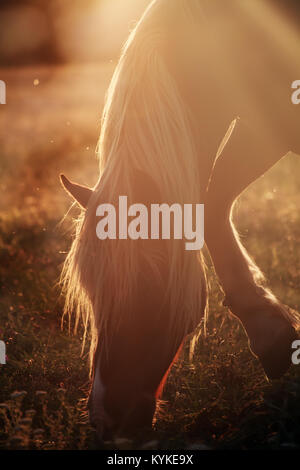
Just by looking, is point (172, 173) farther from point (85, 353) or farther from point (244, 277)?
point (85, 353)

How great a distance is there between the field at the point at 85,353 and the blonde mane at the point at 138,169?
0.51 meters

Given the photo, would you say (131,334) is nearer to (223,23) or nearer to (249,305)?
(249,305)

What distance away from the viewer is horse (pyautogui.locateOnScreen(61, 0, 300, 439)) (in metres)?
1.76

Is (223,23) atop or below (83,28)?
below

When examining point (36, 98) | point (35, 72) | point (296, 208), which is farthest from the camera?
point (35, 72)

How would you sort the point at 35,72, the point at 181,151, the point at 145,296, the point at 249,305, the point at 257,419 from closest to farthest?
the point at 145,296 < the point at 181,151 < the point at 249,305 < the point at 257,419 < the point at 35,72

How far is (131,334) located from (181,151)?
24.1 inches

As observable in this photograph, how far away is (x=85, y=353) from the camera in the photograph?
3.27 m

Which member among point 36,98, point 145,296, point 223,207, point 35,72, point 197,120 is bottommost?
point 145,296

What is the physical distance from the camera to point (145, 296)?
174 cm

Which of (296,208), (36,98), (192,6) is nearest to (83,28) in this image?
(36,98)
